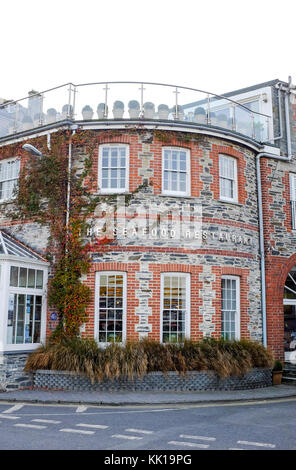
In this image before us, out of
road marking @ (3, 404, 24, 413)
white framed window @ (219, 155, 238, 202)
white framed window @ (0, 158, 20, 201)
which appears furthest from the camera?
white framed window @ (0, 158, 20, 201)

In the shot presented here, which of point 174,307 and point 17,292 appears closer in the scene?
point 17,292

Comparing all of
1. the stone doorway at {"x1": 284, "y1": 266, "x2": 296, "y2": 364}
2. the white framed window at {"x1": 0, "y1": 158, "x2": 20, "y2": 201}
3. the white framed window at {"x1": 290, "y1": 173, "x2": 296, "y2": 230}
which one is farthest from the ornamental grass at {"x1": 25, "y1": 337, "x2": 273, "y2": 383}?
the white framed window at {"x1": 290, "y1": 173, "x2": 296, "y2": 230}

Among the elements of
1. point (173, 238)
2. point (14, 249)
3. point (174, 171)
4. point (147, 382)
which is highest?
point (174, 171)

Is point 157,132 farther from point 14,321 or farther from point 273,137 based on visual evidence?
point 14,321

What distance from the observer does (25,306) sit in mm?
14430

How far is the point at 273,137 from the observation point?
1845 cm

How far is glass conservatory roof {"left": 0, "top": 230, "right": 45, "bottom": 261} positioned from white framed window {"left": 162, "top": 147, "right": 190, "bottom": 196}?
4.65 meters

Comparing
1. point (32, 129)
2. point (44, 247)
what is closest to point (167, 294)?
point (44, 247)

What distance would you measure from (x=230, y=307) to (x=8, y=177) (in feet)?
29.2

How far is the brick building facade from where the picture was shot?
1477cm

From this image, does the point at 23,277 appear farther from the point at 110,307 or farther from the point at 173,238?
the point at 173,238

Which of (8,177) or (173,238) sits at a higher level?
(8,177)

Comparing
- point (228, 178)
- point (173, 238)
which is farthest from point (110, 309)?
point (228, 178)

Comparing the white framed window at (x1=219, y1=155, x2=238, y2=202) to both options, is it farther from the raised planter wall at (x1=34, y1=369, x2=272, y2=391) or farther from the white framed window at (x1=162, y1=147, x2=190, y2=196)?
the raised planter wall at (x1=34, y1=369, x2=272, y2=391)
